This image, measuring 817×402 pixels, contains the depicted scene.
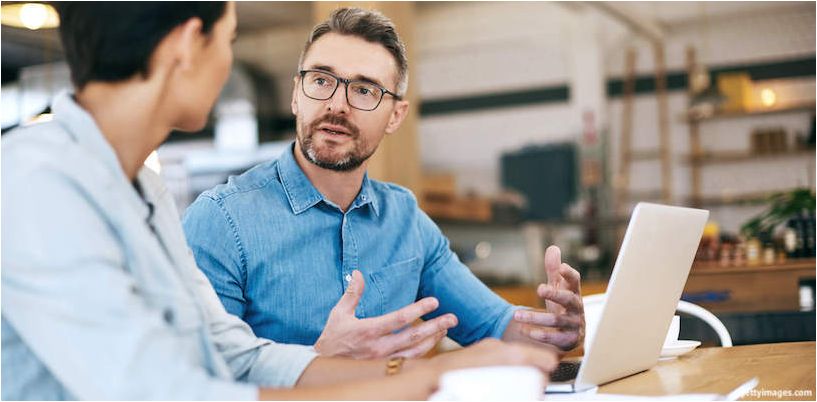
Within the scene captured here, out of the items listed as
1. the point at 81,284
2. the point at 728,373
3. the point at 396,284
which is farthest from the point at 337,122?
the point at 81,284

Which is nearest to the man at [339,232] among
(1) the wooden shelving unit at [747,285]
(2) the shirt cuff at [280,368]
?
(2) the shirt cuff at [280,368]

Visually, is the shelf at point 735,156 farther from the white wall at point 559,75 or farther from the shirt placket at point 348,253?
the shirt placket at point 348,253

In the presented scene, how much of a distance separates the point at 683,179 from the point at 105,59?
942cm

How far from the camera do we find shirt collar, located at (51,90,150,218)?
3.60 feet

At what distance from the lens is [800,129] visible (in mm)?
9250

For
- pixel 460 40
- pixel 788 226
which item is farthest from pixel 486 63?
pixel 788 226

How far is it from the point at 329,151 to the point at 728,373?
1.00 meters

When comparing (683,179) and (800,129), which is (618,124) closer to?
(683,179)

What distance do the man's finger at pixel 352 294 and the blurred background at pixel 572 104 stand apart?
6.14 meters

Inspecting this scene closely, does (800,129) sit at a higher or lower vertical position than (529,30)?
lower

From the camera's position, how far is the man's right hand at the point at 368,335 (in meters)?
1.52

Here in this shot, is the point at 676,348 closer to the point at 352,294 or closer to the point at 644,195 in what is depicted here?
the point at 352,294

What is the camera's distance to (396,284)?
85.7 inches

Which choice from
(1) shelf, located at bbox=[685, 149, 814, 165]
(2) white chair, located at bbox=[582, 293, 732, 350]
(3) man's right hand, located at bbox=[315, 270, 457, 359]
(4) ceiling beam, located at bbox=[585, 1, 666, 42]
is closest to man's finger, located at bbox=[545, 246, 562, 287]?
(2) white chair, located at bbox=[582, 293, 732, 350]
